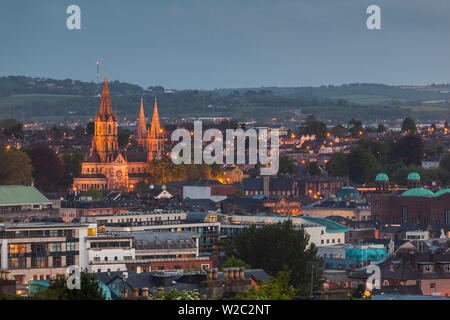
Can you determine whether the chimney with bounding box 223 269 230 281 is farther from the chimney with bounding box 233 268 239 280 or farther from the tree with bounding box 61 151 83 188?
the tree with bounding box 61 151 83 188

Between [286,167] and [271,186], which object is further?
[286,167]

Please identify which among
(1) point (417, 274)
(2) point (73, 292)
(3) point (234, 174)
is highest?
(2) point (73, 292)

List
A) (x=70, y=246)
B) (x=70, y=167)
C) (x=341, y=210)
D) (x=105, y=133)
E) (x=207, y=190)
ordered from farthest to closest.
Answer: (x=105, y=133), (x=70, y=167), (x=207, y=190), (x=341, y=210), (x=70, y=246)

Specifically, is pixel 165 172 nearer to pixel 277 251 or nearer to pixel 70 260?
pixel 70 260

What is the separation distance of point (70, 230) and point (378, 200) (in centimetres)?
5791

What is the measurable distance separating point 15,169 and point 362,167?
40443mm

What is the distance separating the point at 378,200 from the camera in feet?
403

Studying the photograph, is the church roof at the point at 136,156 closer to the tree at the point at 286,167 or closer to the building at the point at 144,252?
the tree at the point at 286,167

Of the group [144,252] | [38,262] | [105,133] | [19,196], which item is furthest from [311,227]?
[105,133]

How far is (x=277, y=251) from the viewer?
64.9 meters

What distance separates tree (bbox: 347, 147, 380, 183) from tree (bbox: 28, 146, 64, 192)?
3138 centimetres

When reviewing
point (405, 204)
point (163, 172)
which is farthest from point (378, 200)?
point (163, 172)
